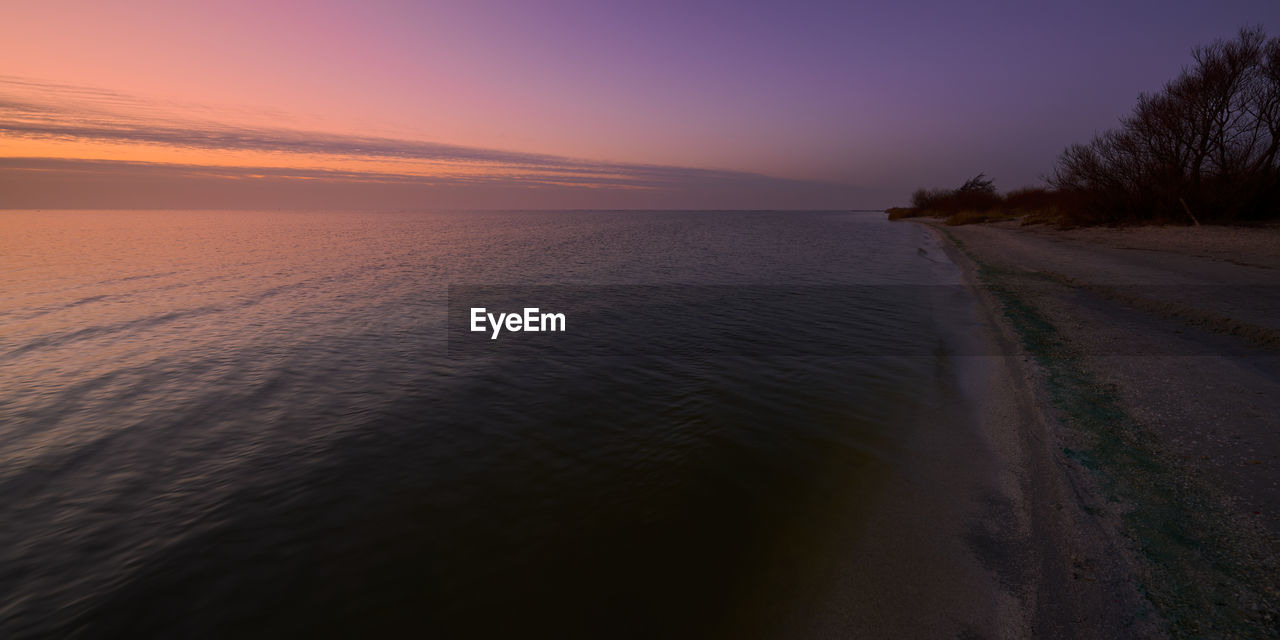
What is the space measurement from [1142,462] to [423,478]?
Answer: 36.4 feet

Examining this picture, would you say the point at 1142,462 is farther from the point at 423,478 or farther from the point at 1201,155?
the point at 1201,155

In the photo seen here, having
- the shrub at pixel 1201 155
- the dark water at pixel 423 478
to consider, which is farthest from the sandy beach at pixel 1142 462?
the shrub at pixel 1201 155

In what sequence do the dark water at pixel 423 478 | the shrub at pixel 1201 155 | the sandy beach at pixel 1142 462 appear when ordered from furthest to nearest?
the shrub at pixel 1201 155
the dark water at pixel 423 478
the sandy beach at pixel 1142 462

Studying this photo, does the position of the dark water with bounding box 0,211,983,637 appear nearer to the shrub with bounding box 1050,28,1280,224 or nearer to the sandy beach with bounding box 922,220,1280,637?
the sandy beach with bounding box 922,220,1280,637

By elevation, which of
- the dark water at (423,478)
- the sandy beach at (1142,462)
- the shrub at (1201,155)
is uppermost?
the shrub at (1201,155)

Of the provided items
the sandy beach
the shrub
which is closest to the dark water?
the sandy beach

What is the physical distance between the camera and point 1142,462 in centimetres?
724

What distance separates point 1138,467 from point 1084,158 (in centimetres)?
5580

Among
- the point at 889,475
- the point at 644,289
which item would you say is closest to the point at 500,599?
the point at 889,475

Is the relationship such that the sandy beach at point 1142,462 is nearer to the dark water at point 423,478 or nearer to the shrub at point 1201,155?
the dark water at point 423,478

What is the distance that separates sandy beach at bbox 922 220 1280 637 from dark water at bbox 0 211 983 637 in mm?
1873

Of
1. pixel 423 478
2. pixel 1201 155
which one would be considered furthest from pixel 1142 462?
pixel 1201 155

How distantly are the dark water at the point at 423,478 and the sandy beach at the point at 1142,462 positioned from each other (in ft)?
6.14

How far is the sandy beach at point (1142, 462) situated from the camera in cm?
480
